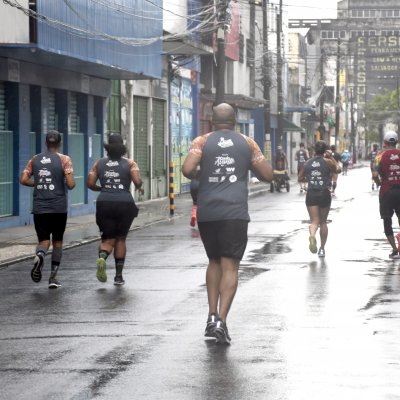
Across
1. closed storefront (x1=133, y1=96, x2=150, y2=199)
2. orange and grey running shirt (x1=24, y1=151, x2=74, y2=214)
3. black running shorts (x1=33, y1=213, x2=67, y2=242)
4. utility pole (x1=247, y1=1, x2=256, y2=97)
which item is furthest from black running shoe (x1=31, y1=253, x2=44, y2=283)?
A: utility pole (x1=247, y1=1, x2=256, y2=97)

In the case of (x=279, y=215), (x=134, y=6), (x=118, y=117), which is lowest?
(x=279, y=215)

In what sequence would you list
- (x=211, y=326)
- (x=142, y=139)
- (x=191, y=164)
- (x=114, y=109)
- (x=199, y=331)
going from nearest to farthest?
(x=211, y=326)
(x=191, y=164)
(x=199, y=331)
(x=114, y=109)
(x=142, y=139)

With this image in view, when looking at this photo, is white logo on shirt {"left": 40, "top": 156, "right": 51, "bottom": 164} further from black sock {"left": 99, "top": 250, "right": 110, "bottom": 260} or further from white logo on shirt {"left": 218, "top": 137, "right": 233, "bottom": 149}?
white logo on shirt {"left": 218, "top": 137, "right": 233, "bottom": 149}

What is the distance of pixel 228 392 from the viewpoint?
8.23 meters

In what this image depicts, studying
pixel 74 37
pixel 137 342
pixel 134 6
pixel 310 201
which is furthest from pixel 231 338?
pixel 134 6

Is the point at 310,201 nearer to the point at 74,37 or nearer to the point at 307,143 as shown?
the point at 74,37

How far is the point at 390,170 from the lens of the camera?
17984mm

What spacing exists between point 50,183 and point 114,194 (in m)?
0.74

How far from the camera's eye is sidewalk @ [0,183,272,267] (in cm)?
1978

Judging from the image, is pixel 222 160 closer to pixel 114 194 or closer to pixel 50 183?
pixel 114 194

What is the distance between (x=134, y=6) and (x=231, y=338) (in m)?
23.1

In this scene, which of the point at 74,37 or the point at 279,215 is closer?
the point at 74,37

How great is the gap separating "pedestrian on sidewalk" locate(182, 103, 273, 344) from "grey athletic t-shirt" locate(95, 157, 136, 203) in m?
4.19

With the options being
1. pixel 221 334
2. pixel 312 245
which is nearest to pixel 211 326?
pixel 221 334
